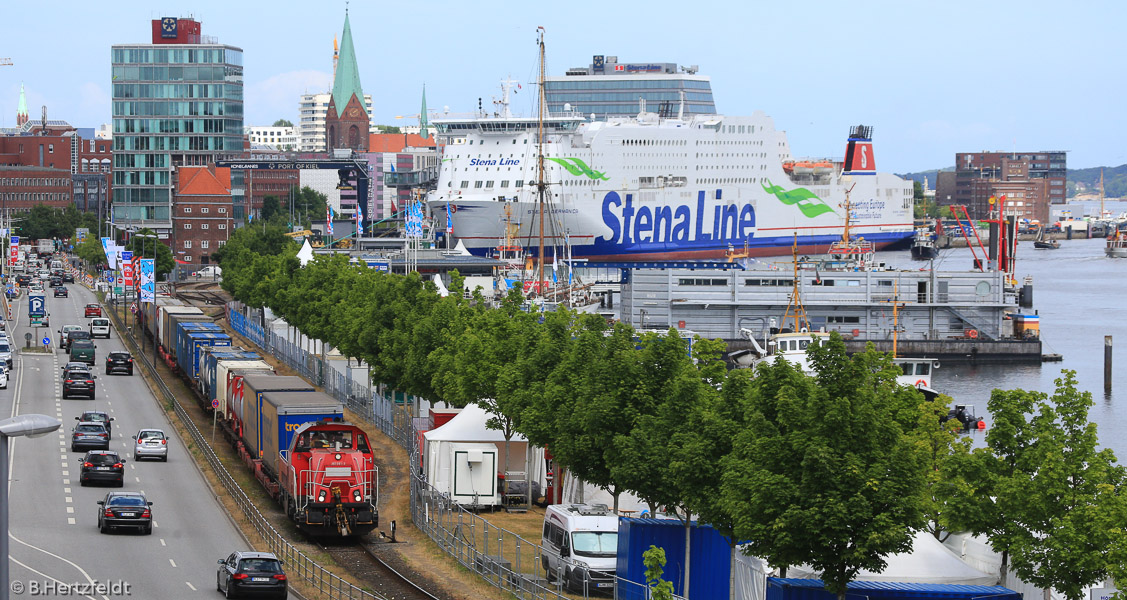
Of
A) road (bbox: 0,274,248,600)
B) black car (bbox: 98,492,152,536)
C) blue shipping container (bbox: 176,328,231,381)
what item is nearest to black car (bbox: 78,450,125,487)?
road (bbox: 0,274,248,600)

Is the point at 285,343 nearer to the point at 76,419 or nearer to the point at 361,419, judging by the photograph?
the point at 361,419

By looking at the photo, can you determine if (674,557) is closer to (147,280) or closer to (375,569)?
(375,569)

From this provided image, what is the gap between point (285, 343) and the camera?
8638cm

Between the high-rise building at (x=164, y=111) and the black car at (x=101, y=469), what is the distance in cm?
14146

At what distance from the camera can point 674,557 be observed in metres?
31.2

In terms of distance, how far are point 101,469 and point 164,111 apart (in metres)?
147

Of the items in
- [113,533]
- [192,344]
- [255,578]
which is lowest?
[113,533]

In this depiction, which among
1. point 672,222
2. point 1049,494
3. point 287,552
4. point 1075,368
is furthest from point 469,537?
point 672,222

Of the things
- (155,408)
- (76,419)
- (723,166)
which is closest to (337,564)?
(76,419)

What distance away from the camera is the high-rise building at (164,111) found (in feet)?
594

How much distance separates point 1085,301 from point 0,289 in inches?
4267

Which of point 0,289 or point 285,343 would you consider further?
point 0,289

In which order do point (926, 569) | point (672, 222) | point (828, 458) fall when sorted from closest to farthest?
1. point (828, 458)
2. point (926, 569)
3. point (672, 222)

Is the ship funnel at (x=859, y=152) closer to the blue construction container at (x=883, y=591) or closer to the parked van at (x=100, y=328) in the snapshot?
the parked van at (x=100, y=328)
